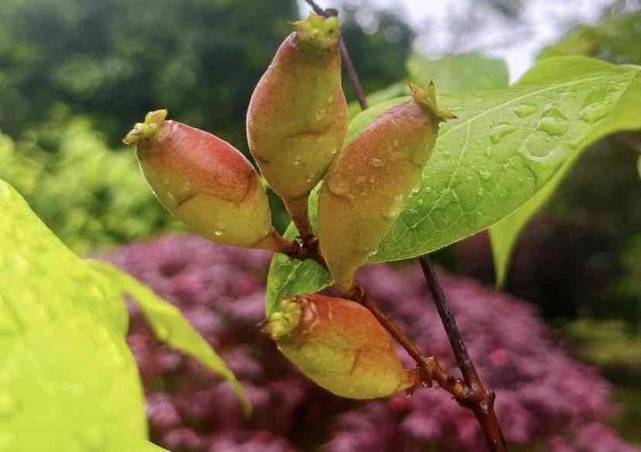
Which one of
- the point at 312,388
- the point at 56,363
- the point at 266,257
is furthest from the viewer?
the point at 266,257

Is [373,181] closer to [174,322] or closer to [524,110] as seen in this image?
[524,110]

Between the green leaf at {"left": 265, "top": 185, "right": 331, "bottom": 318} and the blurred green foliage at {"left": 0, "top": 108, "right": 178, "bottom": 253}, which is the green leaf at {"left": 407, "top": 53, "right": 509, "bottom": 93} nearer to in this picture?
the green leaf at {"left": 265, "top": 185, "right": 331, "bottom": 318}

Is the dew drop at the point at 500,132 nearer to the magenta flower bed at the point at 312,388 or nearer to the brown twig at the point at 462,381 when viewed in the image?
the brown twig at the point at 462,381

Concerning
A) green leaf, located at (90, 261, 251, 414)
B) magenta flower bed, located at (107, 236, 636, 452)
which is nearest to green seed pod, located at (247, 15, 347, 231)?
green leaf, located at (90, 261, 251, 414)

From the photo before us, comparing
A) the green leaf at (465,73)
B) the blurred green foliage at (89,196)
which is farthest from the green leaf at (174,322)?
the blurred green foliage at (89,196)

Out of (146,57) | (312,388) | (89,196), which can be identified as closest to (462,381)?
(312,388)

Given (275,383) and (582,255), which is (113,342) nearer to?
(275,383)

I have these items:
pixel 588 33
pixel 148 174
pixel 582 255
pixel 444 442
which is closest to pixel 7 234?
pixel 148 174
